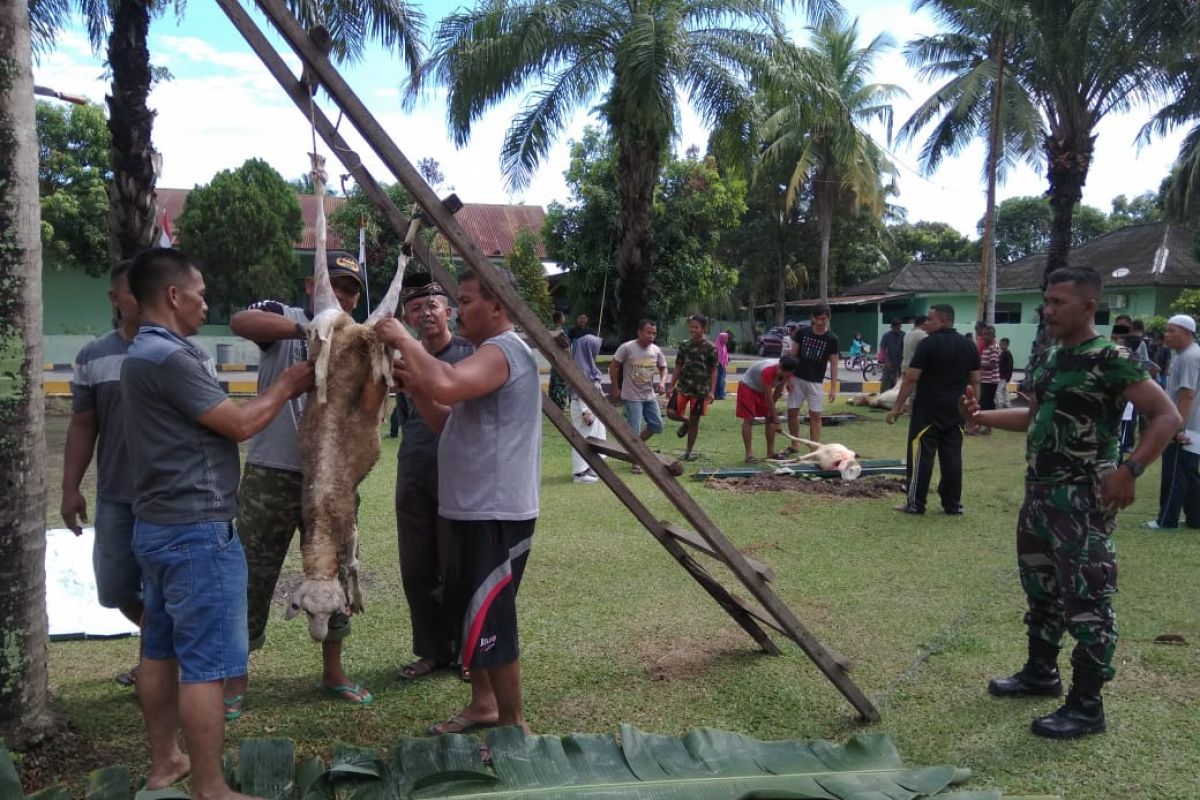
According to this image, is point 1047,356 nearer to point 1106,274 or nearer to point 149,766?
point 149,766

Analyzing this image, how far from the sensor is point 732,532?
23.0 feet

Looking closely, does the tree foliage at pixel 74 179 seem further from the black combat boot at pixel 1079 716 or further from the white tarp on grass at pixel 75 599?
the black combat boot at pixel 1079 716

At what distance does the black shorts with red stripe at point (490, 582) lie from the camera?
3197 mm

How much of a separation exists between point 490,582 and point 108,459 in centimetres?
161

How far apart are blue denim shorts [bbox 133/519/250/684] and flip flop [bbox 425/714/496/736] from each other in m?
1.05

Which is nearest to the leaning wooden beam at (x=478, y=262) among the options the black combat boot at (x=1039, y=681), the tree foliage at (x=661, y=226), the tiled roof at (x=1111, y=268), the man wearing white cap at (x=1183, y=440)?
the black combat boot at (x=1039, y=681)

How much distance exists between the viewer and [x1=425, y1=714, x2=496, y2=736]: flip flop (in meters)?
3.51

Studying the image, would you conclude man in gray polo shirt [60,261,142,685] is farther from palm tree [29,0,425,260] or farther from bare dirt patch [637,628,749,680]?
palm tree [29,0,425,260]

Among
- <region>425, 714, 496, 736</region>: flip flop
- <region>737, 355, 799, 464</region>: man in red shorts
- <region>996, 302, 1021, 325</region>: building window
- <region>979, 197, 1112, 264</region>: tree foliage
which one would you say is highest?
<region>979, 197, 1112, 264</region>: tree foliage

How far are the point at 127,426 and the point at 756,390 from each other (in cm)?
836

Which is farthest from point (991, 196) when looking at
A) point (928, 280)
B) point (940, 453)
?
point (928, 280)

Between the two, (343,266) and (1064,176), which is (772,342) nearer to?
(1064,176)

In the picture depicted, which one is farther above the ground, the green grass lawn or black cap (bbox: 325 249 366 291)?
black cap (bbox: 325 249 366 291)

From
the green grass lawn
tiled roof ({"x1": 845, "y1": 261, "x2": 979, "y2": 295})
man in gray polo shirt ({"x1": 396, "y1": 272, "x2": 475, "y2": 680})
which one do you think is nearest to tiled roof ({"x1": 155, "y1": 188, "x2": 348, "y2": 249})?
tiled roof ({"x1": 845, "y1": 261, "x2": 979, "y2": 295})
